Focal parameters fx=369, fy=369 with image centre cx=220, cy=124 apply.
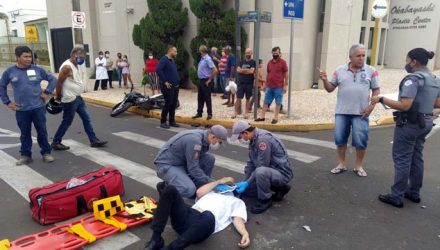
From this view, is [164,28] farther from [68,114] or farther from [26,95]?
[26,95]

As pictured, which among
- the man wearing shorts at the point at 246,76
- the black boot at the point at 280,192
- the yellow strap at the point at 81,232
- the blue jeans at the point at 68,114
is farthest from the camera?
the man wearing shorts at the point at 246,76

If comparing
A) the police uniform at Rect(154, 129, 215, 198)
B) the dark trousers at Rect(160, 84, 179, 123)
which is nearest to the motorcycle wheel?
the dark trousers at Rect(160, 84, 179, 123)

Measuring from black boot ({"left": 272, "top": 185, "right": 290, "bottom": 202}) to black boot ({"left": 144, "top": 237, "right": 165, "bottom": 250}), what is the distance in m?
1.67

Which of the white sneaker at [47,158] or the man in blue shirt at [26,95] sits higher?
the man in blue shirt at [26,95]

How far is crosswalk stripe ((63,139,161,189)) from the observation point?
18.1 ft

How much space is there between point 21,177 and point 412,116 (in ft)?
17.8

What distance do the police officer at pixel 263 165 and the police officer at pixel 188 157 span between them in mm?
273

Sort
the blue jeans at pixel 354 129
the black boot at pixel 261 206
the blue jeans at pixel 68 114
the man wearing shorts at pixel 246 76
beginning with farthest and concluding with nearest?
the man wearing shorts at pixel 246 76 < the blue jeans at pixel 68 114 < the blue jeans at pixel 354 129 < the black boot at pixel 261 206

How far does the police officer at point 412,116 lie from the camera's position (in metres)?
4.20

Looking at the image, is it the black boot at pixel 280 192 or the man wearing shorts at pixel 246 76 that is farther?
the man wearing shorts at pixel 246 76

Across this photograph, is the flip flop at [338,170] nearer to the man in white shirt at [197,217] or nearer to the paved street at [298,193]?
the paved street at [298,193]

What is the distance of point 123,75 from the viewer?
648 inches

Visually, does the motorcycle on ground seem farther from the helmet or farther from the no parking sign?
the no parking sign

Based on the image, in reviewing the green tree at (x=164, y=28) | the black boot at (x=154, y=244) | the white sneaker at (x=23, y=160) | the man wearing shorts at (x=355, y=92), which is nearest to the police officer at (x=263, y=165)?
the black boot at (x=154, y=244)
